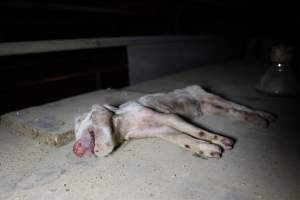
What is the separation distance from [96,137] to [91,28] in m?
3.35

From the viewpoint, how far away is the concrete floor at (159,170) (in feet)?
2.98

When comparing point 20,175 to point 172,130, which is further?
point 172,130

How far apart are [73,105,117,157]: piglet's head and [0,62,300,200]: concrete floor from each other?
4cm

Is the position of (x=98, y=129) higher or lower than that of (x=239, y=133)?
higher

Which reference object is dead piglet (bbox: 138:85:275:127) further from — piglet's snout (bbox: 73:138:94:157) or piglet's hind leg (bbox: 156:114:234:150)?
piglet's snout (bbox: 73:138:94:157)

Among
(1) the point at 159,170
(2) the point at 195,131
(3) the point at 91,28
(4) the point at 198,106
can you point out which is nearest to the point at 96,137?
(1) the point at 159,170

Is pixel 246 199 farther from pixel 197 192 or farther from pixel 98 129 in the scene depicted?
pixel 98 129

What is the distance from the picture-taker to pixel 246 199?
2.82 ft

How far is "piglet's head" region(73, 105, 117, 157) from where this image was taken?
1.13 metres

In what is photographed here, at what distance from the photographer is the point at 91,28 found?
13.7ft

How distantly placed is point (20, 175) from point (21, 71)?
95.0 inches

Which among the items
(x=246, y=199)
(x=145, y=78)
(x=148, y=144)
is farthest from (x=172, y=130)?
(x=145, y=78)

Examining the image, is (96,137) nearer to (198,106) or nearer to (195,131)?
(195,131)

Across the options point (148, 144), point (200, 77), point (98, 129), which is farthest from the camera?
point (200, 77)
